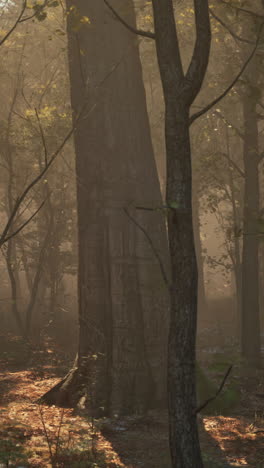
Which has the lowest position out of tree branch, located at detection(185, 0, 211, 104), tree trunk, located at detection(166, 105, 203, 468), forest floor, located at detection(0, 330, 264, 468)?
forest floor, located at detection(0, 330, 264, 468)

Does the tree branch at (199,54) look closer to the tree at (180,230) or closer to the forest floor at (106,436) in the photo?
the tree at (180,230)

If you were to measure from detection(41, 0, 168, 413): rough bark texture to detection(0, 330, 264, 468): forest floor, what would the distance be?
2.42 ft

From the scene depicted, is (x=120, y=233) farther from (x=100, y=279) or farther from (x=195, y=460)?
(x=195, y=460)

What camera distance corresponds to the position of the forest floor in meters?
6.29

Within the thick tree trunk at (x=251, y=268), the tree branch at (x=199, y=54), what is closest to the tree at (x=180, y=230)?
the tree branch at (x=199, y=54)

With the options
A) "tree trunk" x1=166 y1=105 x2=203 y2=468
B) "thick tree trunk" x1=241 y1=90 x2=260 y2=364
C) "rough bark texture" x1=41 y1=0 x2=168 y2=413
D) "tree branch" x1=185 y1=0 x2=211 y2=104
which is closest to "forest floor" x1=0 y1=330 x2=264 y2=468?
"tree trunk" x1=166 y1=105 x2=203 y2=468

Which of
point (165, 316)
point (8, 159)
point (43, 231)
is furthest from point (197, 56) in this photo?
point (43, 231)

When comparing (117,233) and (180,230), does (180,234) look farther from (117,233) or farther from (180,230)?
(117,233)

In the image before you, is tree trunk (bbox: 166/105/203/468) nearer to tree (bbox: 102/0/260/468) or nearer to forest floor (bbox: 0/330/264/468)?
tree (bbox: 102/0/260/468)

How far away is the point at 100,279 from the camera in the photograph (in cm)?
953

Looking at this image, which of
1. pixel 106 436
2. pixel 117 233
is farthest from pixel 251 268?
pixel 106 436

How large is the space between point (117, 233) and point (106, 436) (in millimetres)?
3184

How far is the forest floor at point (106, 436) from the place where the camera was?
6293 millimetres

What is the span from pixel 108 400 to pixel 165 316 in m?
1.58
